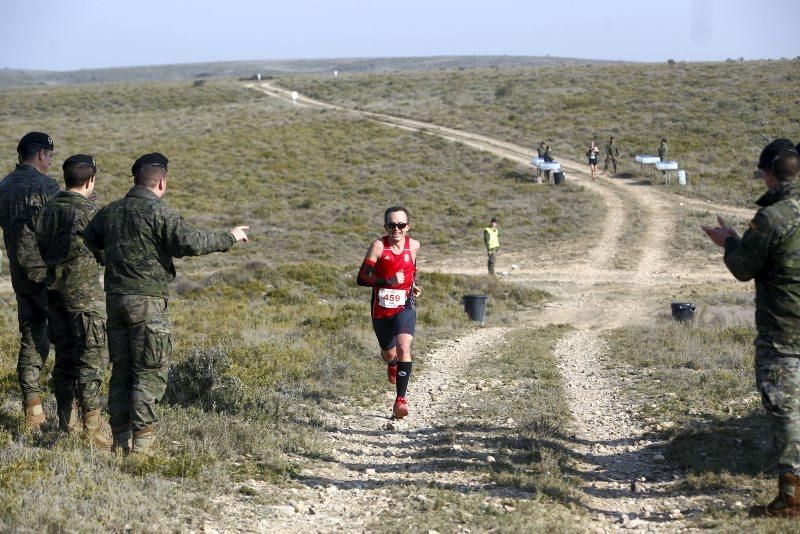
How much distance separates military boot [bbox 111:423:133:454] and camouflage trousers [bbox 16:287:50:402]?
3.98 ft

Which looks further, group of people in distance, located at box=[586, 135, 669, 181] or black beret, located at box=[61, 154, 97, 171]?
group of people in distance, located at box=[586, 135, 669, 181]

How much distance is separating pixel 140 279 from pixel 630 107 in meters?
51.8

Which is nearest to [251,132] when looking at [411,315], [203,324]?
[203,324]

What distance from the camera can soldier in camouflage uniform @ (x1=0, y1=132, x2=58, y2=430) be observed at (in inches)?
244

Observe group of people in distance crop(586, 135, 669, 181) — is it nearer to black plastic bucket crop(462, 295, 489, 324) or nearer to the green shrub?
black plastic bucket crop(462, 295, 489, 324)

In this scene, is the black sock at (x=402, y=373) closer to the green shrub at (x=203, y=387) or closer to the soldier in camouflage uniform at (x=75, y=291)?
the green shrub at (x=203, y=387)

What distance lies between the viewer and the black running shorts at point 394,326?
7336mm

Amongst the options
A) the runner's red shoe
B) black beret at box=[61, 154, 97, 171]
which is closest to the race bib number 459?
the runner's red shoe

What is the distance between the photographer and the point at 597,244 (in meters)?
28.0

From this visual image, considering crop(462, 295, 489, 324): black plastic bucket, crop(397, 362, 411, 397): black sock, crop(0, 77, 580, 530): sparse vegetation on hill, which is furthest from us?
crop(462, 295, 489, 324): black plastic bucket

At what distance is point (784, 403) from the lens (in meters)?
4.71

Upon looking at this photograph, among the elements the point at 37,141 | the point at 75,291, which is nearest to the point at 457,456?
the point at 75,291

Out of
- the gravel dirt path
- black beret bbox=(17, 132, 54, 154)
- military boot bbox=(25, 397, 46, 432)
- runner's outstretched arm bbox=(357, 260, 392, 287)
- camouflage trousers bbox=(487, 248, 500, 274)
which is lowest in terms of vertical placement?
camouflage trousers bbox=(487, 248, 500, 274)

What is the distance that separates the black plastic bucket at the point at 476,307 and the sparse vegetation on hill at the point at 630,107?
68.3 feet
